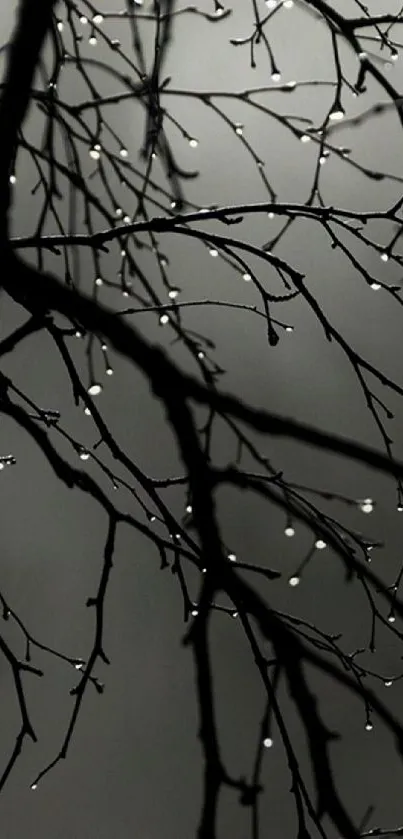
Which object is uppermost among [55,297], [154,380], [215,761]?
[55,297]

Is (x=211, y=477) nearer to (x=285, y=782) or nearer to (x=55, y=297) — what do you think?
(x=55, y=297)

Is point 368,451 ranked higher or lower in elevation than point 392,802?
lower

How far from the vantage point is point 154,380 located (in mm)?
971

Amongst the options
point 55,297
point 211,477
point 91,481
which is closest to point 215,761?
point 211,477

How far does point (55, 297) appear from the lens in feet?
3.52

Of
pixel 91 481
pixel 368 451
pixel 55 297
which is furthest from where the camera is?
pixel 91 481

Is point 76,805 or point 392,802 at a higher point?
point 392,802

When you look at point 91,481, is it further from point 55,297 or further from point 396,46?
point 396,46

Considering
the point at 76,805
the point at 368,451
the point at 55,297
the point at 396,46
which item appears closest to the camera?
the point at 368,451

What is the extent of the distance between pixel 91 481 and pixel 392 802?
7.20 ft

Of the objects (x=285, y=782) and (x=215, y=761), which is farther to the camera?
(x=285, y=782)

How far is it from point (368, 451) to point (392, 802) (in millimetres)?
2599

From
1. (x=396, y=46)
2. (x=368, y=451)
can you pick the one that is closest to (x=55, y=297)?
(x=368, y=451)

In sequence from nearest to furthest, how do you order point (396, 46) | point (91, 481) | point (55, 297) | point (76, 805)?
point (55, 297) < point (91, 481) < point (396, 46) < point (76, 805)
